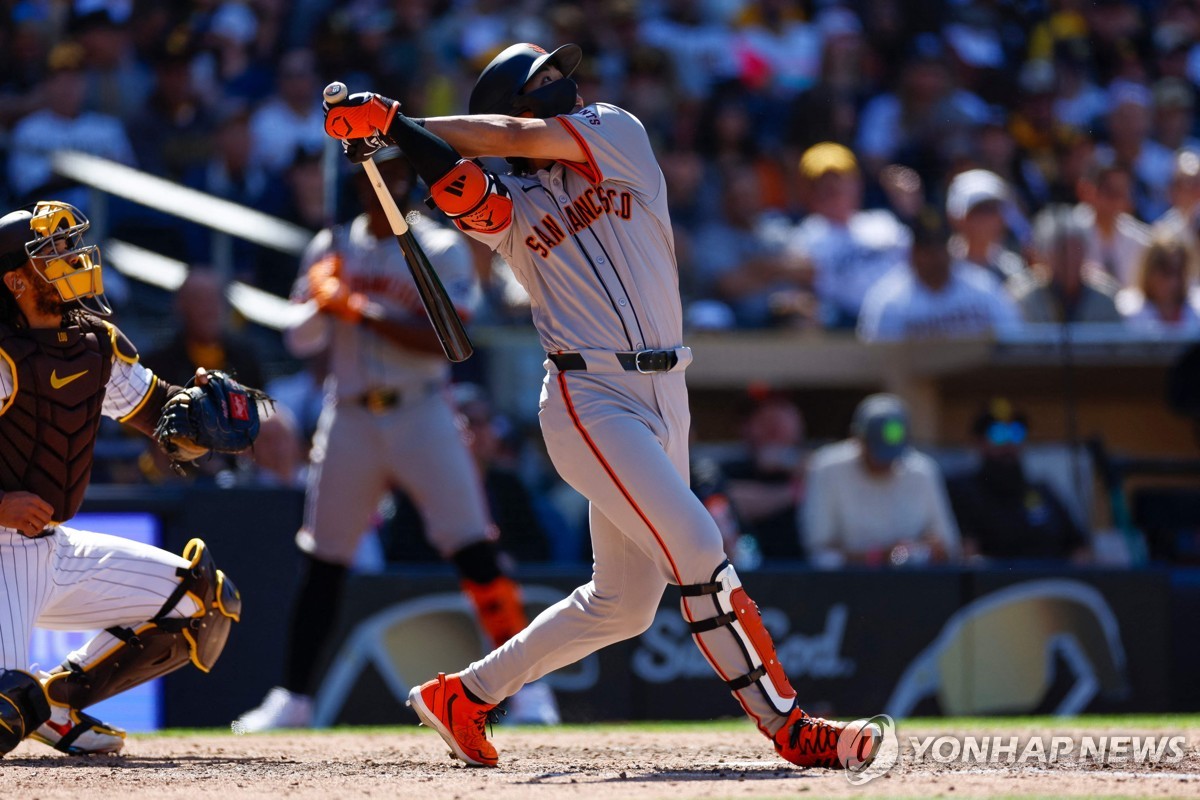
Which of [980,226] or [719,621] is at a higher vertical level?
[980,226]

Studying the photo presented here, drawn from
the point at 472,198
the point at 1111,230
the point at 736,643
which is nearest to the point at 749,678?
the point at 736,643

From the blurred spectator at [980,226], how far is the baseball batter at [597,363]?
5892 mm

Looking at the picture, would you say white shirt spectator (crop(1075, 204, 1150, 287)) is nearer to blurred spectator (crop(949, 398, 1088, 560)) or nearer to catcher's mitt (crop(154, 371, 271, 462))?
blurred spectator (crop(949, 398, 1088, 560))

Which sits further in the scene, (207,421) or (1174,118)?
(1174,118)

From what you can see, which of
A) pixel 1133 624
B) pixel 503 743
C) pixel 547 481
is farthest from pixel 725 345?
pixel 503 743

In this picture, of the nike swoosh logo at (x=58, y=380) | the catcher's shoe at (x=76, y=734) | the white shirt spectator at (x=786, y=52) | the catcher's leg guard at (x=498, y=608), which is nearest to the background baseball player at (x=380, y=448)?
the catcher's leg guard at (x=498, y=608)

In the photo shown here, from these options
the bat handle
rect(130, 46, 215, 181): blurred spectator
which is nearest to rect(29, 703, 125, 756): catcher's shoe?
the bat handle

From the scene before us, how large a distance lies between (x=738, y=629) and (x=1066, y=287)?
5877 mm

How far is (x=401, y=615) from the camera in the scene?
7.22 m

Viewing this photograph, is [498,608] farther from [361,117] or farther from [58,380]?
[361,117]

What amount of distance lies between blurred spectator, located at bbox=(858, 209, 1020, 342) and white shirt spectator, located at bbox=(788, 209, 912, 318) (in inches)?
21.7

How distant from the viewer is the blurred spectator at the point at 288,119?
34.2ft

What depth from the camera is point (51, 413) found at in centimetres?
457

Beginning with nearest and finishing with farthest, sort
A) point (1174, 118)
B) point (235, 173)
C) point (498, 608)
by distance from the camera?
point (498, 608) < point (235, 173) < point (1174, 118)
